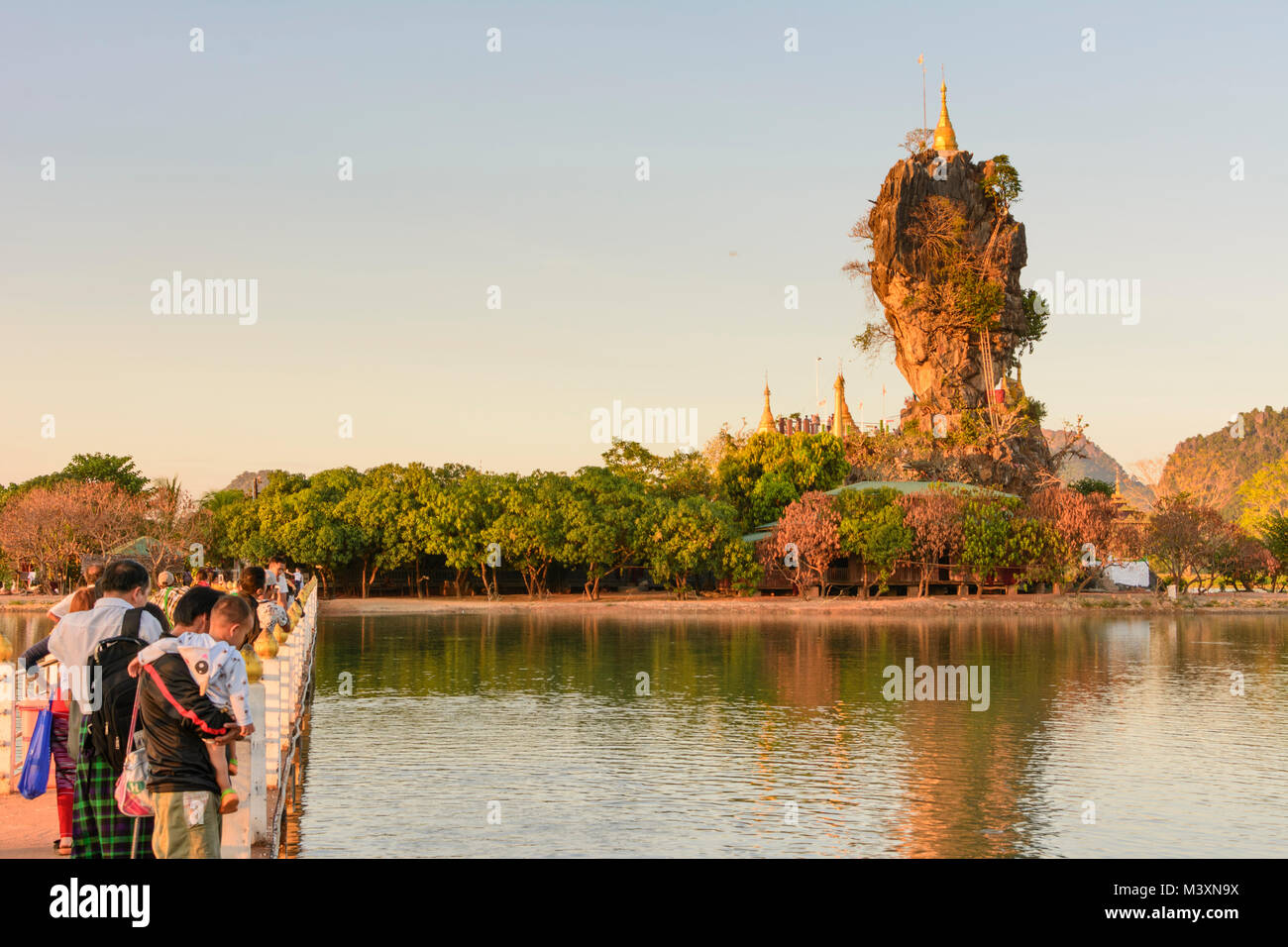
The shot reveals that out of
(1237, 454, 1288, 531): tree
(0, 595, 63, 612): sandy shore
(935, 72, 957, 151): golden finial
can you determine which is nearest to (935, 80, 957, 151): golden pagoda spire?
(935, 72, 957, 151): golden finial

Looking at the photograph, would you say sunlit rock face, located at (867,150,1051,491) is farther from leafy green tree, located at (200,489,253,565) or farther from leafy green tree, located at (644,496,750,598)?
leafy green tree, located at (200,489,253,565)

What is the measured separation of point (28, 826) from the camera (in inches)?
475

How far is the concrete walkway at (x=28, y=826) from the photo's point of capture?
11109 millimetres

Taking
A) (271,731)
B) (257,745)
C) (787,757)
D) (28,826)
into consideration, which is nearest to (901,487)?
(787,757)

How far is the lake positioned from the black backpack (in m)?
6.58

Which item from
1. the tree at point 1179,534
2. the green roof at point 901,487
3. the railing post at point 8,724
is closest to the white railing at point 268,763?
the railing post at point 8,724

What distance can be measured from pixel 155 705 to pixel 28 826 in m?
5.65

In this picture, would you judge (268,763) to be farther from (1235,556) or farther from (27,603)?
(1235,556)

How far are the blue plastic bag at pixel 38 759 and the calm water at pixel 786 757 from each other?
368 cm
